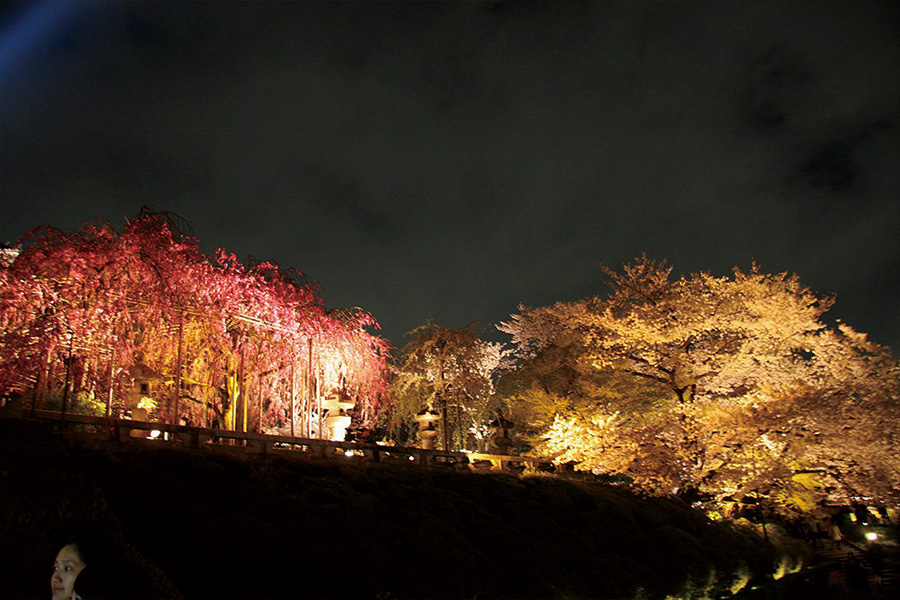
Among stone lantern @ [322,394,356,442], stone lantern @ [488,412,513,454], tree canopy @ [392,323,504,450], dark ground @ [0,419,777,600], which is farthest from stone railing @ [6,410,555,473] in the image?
tree canopy @ [392,323,504,450]

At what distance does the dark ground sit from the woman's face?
3.09ft

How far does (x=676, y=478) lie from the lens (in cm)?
1891

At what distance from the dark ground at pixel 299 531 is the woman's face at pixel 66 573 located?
94 cm

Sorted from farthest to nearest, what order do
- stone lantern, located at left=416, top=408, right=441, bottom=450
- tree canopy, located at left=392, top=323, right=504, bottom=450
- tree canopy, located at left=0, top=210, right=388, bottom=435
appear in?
tree canopy, located at left=392, top=323, right=504, bottom=450
stone lantern, located at left=416, top=408, right=441, bottom=450
tree canopy, located at left=0, top=210, right=388, bottom=435

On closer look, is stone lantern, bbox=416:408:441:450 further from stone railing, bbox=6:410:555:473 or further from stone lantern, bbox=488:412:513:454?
stone lantern, bbox=488:412:513:454

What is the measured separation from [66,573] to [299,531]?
354cm

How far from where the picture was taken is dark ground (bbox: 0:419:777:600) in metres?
6.30

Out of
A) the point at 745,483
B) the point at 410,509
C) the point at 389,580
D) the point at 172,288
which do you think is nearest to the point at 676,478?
the point at 745,483

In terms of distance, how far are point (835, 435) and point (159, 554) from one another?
720 inches

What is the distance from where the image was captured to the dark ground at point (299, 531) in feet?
20.7

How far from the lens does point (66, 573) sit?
4895 millimetres

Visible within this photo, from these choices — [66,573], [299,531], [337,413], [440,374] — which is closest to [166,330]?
[337,413]

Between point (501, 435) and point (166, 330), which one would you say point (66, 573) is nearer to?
point (166, 330)

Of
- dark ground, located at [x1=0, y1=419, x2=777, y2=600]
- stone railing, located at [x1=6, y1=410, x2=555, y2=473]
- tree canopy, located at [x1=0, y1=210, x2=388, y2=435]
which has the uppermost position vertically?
tree canopy, located at [x1=0, y1=210, x2=388, y2=435]
